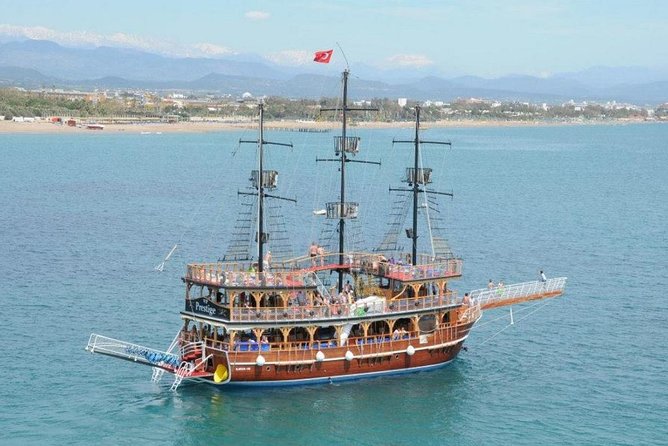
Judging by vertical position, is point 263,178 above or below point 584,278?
above

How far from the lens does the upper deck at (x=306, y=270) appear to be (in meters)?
40.2

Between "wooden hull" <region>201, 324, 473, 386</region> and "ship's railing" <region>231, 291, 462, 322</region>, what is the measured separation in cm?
118

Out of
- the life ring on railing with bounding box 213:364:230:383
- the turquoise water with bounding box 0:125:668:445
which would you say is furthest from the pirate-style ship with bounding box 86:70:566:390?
the turquoise water with bounding box 0:125:668:445

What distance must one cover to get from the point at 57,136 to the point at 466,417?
167 meters

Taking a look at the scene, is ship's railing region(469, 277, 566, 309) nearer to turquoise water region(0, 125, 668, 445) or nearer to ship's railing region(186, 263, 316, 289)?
turquoise water region(0, 125, 668, 445)

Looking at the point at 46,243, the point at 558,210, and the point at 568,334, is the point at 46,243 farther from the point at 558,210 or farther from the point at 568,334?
the point at 558,210

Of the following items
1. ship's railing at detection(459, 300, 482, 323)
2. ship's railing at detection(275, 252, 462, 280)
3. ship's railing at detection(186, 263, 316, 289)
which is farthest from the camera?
ship's railing at detection(459, 300, 482, 323)

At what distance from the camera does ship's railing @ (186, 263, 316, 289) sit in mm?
39969

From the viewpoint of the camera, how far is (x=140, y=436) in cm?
3578

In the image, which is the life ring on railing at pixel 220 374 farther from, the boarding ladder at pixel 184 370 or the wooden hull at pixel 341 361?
the boarding ladder at pixel 184 370

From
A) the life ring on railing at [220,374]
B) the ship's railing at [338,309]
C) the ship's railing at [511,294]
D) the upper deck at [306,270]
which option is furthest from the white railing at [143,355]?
the ship's railing at [511,294]

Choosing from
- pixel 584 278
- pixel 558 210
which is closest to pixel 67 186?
pixel 558 210

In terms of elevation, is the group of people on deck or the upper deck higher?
the group of people on deck

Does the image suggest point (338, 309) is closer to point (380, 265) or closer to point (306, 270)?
point (306, 270)
